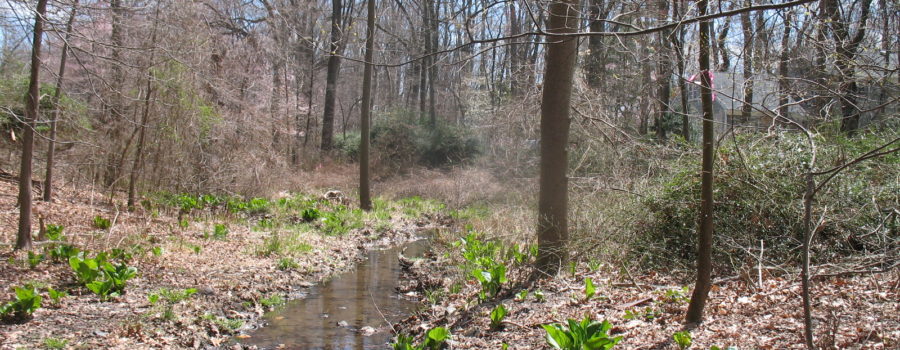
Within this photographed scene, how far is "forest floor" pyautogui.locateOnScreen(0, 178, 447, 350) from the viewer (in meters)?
6.00

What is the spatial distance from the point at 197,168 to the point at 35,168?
3.21 m

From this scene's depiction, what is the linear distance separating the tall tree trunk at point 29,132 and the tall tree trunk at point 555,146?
18.9ft

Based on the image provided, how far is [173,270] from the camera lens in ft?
27.8

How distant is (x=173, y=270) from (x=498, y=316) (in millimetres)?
4916

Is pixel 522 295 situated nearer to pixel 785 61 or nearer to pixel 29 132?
pixel 785 61

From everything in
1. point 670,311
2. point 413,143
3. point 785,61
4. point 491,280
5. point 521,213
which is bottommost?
point 491,280

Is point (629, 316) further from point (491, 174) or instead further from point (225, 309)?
point (491, 174)

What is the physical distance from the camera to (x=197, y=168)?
14875 mm

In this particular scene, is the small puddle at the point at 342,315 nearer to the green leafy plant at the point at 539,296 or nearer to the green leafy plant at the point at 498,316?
the green leafy plant at the point at 498,316

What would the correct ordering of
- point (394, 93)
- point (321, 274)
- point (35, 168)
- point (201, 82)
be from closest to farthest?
point (321, 274)
point (35, 168)
point (201, 82)
point (394, 93)

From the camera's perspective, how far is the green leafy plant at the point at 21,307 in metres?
5.77

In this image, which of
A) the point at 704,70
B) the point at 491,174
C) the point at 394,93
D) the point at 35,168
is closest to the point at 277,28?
the point at 491,174

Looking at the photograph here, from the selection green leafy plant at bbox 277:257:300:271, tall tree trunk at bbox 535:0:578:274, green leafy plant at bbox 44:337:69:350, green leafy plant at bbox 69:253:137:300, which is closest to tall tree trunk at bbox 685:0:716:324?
tall tree trunk at bbox 535:0:578:274

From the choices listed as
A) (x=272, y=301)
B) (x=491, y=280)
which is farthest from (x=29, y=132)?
(x=491, y=280)
